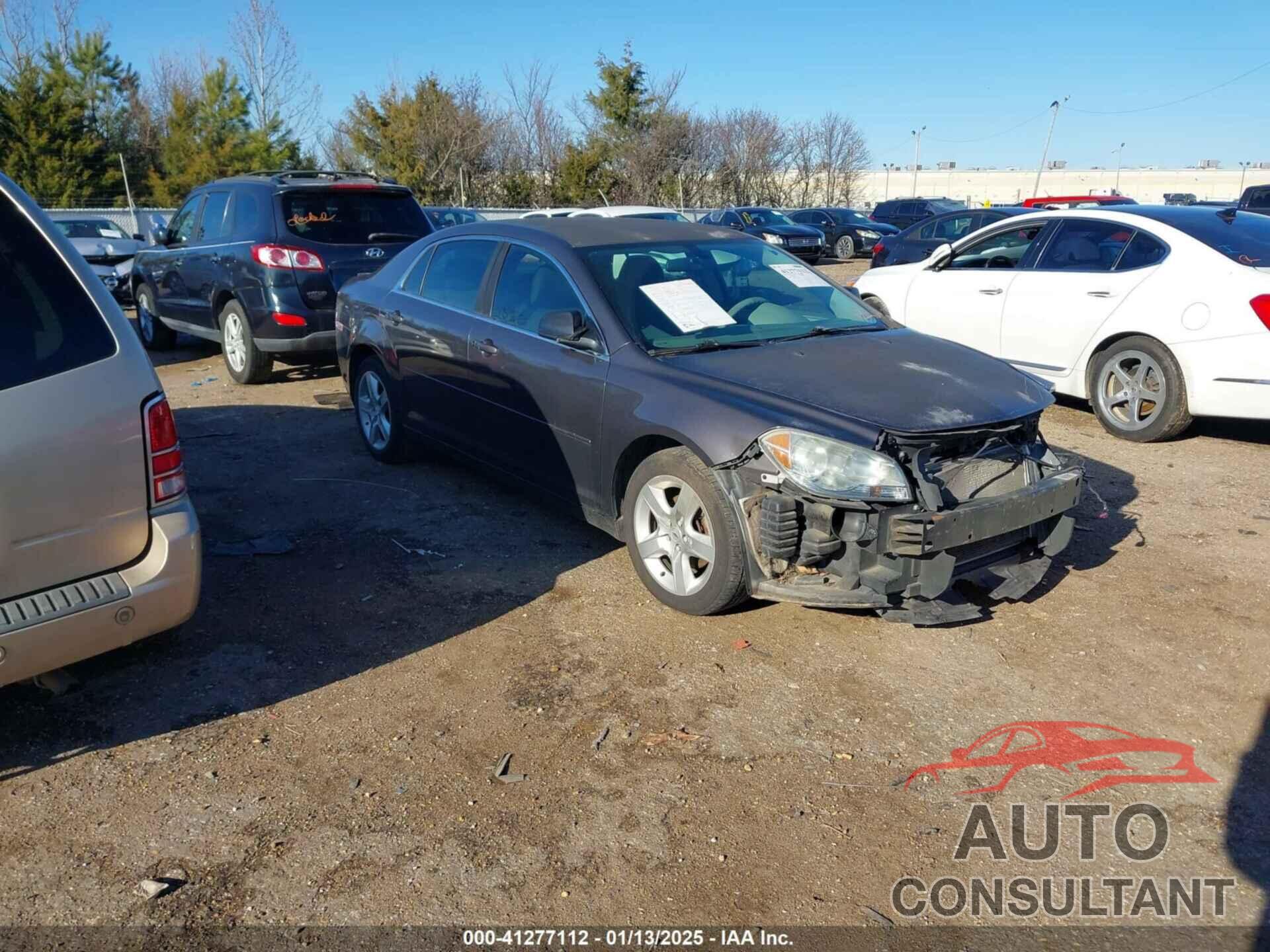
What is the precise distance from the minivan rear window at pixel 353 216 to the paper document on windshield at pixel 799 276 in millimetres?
4823

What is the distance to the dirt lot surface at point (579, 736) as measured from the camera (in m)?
2.76

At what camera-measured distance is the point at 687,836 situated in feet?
9.68

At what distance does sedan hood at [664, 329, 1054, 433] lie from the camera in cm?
390

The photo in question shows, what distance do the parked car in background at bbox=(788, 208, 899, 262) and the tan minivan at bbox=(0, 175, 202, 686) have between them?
2539 centimetres

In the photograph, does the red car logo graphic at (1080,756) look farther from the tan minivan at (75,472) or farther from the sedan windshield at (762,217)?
the sedan windshield at (762,217)

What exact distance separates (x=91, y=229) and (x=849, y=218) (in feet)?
66.6

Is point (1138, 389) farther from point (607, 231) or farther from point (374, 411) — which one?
point (374, 411)

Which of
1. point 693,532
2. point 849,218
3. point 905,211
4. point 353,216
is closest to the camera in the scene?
point 693,532

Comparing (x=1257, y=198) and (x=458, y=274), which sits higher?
(x=1257, y=198)

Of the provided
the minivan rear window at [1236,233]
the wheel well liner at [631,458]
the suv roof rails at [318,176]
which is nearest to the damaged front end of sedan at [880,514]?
the wheel well liner at [631,458]

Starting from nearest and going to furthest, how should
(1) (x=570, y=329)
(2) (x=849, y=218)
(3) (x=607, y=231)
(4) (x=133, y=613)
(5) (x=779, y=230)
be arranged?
(4) (x=133, y=613) < (1) (x=570, y=329) < (3) (x=607, y=231) < (5) (x=779, y=230) < (2) (x=849, y=218)

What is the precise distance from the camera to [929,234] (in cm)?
1789

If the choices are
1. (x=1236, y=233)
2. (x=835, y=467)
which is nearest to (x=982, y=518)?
(x=835, y=467)

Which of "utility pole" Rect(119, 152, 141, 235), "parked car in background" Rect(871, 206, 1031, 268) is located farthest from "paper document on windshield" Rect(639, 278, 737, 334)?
"utility pole" Rect(119, 152, 141, 235)
